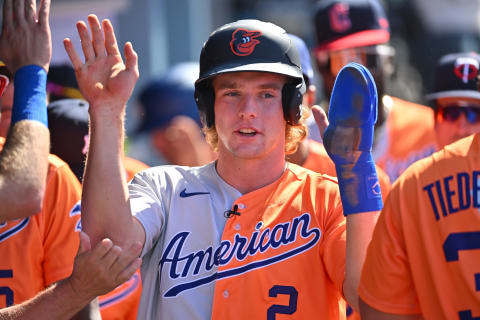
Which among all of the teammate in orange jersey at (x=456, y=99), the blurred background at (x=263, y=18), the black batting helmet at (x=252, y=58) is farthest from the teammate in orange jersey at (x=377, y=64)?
the blurred background at (x=263, y=18)

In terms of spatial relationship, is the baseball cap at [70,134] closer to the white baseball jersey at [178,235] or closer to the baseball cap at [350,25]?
the white baseball jersey at [178,235]

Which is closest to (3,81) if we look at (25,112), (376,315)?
(25,112)

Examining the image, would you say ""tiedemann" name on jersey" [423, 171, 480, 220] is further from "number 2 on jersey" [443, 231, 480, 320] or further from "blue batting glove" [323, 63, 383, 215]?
"blue batting glove" [323, 63, 383, 215]

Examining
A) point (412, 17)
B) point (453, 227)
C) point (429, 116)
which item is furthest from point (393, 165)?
point (412, 17)

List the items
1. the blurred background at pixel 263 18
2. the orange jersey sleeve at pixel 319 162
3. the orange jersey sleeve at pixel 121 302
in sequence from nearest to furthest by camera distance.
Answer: the orange jersey sleeve at pixel 121 302
the orange jersey sleeve at pixel 319 162
the blurred background at pixel 263 18

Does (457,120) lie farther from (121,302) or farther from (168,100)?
(168,100)

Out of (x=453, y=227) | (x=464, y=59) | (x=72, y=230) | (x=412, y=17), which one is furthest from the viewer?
(x=412, y=17)

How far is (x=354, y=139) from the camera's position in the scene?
2918 millimetres

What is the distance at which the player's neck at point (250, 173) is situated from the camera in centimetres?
347

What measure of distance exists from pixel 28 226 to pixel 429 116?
335 cm

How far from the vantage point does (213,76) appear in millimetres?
3500

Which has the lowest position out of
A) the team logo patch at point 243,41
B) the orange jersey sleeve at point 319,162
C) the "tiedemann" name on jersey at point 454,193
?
the orange jersey sleeve at point 319,162

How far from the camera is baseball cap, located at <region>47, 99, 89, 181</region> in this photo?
4.24 metres

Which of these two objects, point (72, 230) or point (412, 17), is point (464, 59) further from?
point (412, 17)
